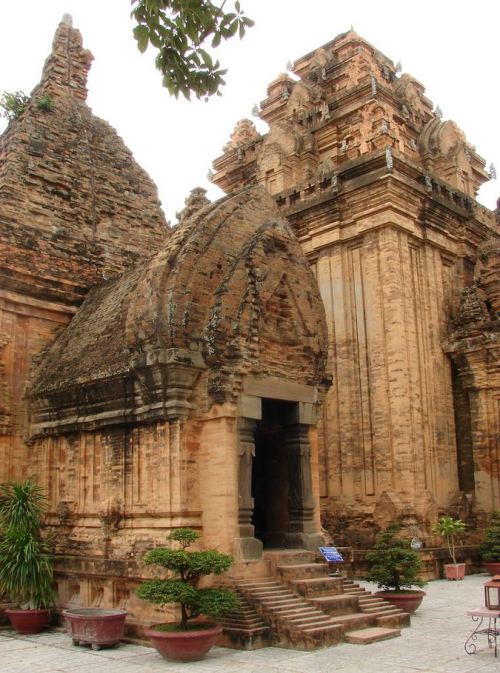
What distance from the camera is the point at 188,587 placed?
32.9ft

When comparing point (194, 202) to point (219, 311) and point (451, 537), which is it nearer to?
point (219, 311)

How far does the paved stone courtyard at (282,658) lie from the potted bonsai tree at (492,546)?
799cm

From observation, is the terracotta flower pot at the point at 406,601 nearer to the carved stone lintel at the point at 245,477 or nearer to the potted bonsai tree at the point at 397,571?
the potted bonsai tree at the point at 397,571

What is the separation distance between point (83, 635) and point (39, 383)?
5345 mm

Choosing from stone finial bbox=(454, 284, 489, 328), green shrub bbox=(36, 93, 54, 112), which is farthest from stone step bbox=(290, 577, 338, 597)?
green shrub bbox=(36, 93, 54, 112)

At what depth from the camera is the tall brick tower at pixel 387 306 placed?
65.4ft

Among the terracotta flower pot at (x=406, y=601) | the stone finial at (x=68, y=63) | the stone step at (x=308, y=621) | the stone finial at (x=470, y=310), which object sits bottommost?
the terracotta flower pot at (x=406, y=601)

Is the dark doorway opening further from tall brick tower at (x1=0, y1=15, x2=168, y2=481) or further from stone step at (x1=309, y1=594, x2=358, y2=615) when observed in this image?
tall brick tower at (x1=0, y1=15, x2=168, y2=481)

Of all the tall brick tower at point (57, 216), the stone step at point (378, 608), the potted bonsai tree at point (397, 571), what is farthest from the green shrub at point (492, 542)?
the tall brick tower at point (57, 216)

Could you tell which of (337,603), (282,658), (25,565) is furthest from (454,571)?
(25,565)

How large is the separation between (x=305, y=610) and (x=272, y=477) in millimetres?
3482

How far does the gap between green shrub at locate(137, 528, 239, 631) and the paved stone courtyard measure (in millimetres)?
644

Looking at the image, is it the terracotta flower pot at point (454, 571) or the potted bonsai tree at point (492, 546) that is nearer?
the terracotta flower pot at point (454, 571)

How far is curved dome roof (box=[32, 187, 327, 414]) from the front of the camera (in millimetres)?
12070
